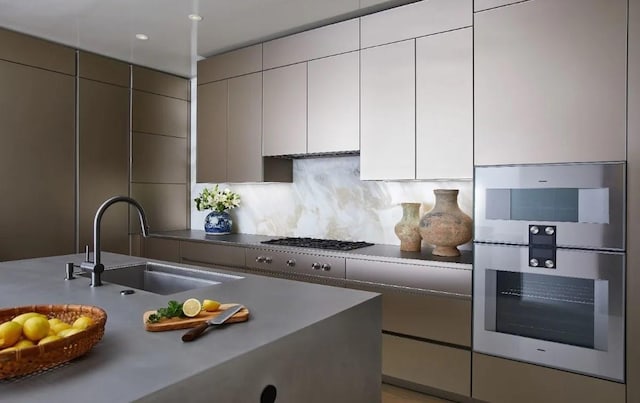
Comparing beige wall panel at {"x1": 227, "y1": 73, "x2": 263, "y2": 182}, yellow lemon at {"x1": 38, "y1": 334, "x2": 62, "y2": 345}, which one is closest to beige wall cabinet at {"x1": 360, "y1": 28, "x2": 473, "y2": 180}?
beige wall panel at {"x1": 227, "y1": 73, "x2": 263, "y2": 182}

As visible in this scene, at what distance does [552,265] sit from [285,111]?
2.31 metres

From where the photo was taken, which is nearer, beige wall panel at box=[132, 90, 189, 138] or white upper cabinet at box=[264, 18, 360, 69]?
white upper cabinet at box=[264, 18, 360, 69]

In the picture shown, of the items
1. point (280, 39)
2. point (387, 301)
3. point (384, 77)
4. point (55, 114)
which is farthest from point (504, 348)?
point (55, 114)

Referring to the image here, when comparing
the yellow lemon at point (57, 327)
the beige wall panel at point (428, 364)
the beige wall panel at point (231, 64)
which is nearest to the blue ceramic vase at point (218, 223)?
the beige wall panel at point (231, 64)

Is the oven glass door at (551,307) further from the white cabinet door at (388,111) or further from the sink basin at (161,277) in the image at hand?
the sink basin at (161,277)

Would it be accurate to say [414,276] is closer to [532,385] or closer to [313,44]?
[532,385]

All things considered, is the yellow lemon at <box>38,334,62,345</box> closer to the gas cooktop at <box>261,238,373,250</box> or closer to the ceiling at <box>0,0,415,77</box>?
the gas cooktop at <box>261,238,373,250</box>

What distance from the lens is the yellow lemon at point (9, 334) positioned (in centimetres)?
93

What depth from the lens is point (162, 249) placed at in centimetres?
420

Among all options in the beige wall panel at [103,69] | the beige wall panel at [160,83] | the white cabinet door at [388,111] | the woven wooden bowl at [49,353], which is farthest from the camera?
the beige wall panel at [160,83]

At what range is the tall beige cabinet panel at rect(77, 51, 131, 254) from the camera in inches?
156

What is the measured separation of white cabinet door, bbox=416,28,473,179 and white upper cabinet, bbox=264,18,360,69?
0.57 meters

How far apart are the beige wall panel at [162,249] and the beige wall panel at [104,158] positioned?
23cm

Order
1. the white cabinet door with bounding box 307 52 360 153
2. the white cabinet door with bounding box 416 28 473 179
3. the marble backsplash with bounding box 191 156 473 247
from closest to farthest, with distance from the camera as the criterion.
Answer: the white cabinet door with bounding box 416 28 473 179
the white cabinet door with bounding box 307 52 360 153
the marble backsplash with bounding box 191 156 473 247
